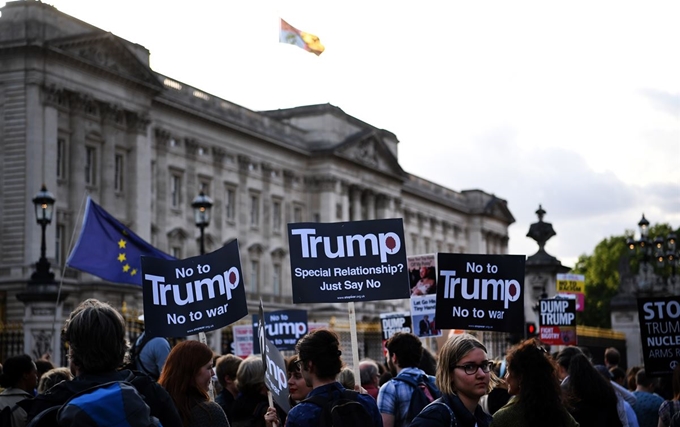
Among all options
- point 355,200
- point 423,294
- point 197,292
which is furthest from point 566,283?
point 355,200

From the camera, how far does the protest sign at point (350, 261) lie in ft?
34.8

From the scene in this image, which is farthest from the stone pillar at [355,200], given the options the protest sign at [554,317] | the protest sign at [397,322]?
the protest sign at [397,322]

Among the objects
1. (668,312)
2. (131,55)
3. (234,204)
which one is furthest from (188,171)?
(668,312)

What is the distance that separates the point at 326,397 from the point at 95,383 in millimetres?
1789

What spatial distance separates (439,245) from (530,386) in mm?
86440

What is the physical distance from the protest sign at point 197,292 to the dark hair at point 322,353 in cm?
262

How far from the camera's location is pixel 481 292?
10734mm

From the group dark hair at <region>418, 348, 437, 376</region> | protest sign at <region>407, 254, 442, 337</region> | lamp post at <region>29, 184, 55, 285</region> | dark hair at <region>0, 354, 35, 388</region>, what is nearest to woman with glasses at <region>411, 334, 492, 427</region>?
dark hair at <region>0, 354, 35, 388</region>

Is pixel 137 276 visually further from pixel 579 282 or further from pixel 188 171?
pixel 188 171

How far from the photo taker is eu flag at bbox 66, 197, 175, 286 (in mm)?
22344

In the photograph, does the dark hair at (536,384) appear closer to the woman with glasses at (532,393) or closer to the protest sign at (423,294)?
the woman with glasses at (532,393)

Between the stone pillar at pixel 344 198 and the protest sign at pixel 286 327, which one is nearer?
the protest sign at pixel 286 327

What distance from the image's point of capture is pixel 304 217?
7169 cm

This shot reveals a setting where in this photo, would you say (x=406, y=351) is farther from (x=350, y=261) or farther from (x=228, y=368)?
(x=228, y=368)
